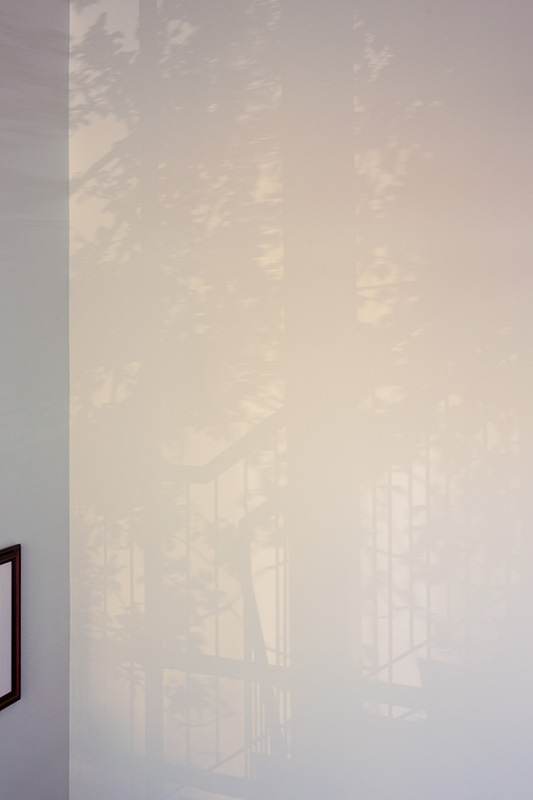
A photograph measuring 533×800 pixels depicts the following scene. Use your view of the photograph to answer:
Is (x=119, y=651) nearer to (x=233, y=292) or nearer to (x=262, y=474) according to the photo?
(x=262, y=474)

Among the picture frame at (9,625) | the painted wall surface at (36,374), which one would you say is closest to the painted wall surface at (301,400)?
the painted wall surface at (36,374)

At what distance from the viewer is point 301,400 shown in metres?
1.92

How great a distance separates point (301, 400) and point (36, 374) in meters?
0.86

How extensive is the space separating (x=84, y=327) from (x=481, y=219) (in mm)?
1334

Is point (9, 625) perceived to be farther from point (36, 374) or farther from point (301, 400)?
point (301, 400)

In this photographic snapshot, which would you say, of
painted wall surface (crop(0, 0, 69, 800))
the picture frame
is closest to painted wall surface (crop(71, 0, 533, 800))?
painted wall surface (crop(0, 0, 69, 800))

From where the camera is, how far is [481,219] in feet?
5.82

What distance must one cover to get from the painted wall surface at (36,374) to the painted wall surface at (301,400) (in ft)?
0.23

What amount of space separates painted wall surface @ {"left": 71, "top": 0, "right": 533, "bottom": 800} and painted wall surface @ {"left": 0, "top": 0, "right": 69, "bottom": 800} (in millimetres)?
69

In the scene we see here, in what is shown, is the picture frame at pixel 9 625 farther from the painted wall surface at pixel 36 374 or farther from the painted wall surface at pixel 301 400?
the painted wall surface at pixel 301 400

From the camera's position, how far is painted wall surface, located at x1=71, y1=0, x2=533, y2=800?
5.79 ft

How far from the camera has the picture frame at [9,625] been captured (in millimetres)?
1811

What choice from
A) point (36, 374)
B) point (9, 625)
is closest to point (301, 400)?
point (36, 374)

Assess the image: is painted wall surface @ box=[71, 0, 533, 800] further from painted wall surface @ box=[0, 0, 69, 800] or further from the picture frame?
the picture frame
